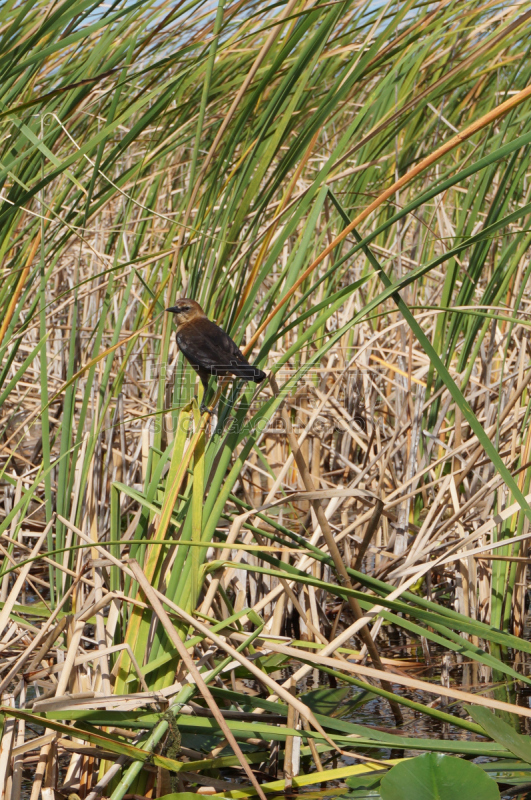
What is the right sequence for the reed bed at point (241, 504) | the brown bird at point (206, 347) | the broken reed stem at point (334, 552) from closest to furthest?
Answer: the reed bed at point (241, 504)
the broken reed stem at point (334, 552)
the brown bird at point (206, 347)

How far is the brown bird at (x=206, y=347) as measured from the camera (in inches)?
77.1

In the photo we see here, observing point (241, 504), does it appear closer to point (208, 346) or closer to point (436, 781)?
point (208, 346)

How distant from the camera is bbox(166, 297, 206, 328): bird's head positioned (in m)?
2.04

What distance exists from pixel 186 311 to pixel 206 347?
0.43ft

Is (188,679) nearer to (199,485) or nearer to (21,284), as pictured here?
(199,485)

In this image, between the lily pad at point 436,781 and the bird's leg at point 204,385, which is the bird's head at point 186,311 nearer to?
the bird's leg at point 204,385

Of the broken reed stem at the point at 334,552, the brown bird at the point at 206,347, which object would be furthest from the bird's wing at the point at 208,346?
the broken reed stem at the point at 334,552

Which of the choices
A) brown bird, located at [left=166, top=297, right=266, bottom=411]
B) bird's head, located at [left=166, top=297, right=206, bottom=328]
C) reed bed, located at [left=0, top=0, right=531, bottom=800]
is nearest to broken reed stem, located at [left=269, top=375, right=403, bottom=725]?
reed bed, located at [left=0, top=0, right=531, bottom=800]

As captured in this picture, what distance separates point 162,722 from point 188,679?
0.14m

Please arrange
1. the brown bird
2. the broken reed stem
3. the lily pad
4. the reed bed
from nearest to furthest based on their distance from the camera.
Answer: the lily pad < the reed bed < the broken reed stem < the brown bird

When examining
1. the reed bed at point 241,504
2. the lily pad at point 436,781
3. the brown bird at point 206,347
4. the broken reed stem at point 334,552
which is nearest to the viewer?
the lily pad at point 436,781

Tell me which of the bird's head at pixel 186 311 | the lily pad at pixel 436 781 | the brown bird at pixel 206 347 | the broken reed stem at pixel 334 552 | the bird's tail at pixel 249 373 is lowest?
the lily pad at pixel 436 781

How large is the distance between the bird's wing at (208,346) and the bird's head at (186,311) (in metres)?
0.02

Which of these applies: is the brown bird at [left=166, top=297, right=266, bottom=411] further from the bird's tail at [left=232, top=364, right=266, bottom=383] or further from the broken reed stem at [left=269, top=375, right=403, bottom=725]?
the broken reed stem at [left=269, top=375, right=403, bottom=725]
